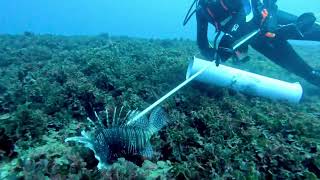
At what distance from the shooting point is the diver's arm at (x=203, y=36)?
22.2 ft

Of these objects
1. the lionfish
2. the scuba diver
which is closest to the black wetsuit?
the scuba diver

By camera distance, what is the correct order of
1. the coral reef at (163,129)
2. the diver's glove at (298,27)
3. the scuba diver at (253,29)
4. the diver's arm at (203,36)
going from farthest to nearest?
the diver's glove at (298,27), the diver's arm at (203,36), the scuba diver at (253,29), the coral reef at (163,129)

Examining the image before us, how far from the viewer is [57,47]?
12859 millimetres

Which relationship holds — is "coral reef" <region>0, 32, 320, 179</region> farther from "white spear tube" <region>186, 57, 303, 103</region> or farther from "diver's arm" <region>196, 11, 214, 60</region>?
"diver's arm" <region>196, 11, 214, 60</region>

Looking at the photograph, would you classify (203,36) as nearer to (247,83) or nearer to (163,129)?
(247,83)

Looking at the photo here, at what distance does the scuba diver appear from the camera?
241 inches

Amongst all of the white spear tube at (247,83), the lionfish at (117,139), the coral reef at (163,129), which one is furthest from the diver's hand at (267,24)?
the lionfish at (117,139)

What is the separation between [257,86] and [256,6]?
5.46ft

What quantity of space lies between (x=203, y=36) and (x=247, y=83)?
1.37 m

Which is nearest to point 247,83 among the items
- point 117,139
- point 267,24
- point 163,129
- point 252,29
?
point 252,29

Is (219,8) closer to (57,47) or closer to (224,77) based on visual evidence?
(224,77)

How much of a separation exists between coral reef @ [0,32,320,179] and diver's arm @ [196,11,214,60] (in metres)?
0.77

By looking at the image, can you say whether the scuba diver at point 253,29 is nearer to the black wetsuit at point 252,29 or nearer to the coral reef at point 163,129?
the black wetsuit at point 252,29

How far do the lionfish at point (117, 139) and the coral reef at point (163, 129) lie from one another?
0.16 meters
